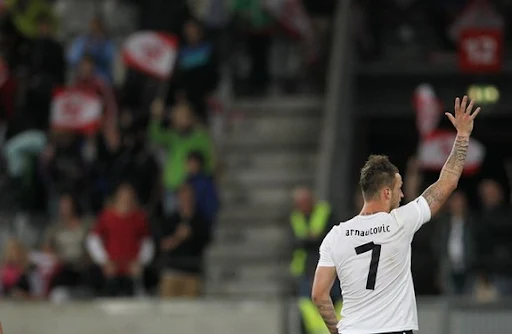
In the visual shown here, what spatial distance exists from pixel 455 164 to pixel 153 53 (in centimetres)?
1109

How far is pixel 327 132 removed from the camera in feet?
68.3

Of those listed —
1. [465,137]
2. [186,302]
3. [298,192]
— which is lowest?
[186,302]

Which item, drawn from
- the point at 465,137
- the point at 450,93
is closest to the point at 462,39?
the point at 450,93

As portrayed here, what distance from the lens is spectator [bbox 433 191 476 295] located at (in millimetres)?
17578

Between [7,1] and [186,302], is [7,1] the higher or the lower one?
the higher one

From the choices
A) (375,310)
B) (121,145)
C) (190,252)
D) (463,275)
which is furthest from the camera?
(121,145)

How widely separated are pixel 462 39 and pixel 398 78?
1.59m

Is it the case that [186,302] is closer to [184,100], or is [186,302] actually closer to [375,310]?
[184,100]

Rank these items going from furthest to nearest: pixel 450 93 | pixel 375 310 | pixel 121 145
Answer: pixel 450 93 < pixel 121 145 < pixel 375 310

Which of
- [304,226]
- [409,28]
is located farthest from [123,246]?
[409,28]

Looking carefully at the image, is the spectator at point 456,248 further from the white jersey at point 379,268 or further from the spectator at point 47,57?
the white jersey at point 379,268

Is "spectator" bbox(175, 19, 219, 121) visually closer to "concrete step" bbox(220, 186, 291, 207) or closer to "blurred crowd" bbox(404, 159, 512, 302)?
"concrete step" bbox(220, 186, 291, 207)

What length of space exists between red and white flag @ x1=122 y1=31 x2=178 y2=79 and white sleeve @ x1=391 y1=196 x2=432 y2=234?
11.1 metres

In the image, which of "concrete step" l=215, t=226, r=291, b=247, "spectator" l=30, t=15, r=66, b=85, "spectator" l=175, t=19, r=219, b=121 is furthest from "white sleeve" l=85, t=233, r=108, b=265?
"spectator" l=30, t=15, r=66, b=85
